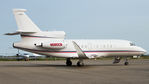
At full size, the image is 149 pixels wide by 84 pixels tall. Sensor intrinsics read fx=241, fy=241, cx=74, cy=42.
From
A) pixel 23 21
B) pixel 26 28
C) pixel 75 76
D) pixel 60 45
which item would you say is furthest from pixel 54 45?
pixel 75 76

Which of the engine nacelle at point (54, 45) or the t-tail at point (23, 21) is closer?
the t-tail at point (23, 21)

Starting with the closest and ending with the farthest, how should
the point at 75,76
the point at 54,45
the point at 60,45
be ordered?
the point at 75,76
the point at 54,45
the point at 60,45

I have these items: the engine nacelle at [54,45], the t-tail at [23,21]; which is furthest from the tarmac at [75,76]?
the t-tail at [23,21]

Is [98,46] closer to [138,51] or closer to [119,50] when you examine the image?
[119,50]

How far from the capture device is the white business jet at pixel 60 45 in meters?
25.5

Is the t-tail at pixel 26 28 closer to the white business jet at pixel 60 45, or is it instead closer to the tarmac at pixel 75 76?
the white business jet at pixel 60 45

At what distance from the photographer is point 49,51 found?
2650 centimetres

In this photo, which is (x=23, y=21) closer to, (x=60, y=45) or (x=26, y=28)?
(x=26, y=28)

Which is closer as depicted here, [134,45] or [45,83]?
[45,83]

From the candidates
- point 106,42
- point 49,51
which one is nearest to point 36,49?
point 49,51

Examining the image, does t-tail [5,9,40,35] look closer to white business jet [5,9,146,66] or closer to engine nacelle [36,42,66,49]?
white business jet [5,9,146,66]

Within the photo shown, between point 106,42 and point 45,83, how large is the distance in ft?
56.0

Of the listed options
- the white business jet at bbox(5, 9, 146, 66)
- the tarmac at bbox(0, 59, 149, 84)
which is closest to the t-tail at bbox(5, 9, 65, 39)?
the white business jet at bbox(5, 9, 146, 66)

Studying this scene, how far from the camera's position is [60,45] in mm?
26203
